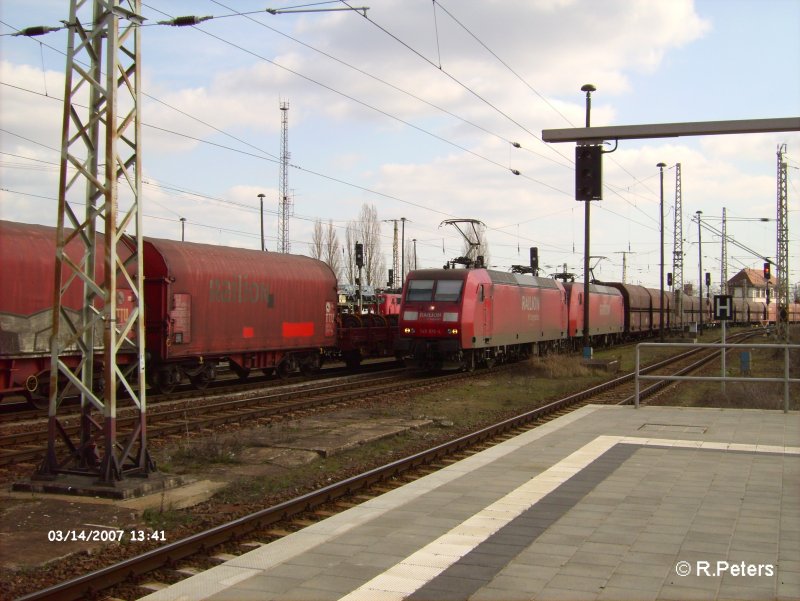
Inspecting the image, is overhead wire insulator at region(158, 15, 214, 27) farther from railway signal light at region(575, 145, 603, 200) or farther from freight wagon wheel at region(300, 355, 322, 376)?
freight wagon wheel at region(300, 355, 322, 376)

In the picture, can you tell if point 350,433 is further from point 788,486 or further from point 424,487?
point 788,486

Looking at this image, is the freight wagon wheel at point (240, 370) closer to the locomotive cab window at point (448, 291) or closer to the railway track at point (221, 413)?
the railway track at point (221, 413)

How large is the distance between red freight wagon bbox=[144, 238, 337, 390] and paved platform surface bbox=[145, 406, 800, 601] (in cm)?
1007

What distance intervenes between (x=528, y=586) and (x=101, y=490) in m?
4.62

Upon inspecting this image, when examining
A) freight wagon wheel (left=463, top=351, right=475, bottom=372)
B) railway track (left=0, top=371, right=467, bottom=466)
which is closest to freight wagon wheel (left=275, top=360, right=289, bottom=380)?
railway track (left=0, top=371, right=467, bottom=466)

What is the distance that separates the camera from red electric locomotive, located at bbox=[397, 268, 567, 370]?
75.0 ft

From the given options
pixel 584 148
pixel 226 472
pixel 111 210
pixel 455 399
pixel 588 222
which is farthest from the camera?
A: pixel 588 222

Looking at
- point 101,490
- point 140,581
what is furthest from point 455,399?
point 140,581

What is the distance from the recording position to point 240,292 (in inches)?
769

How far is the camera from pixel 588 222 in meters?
25.4

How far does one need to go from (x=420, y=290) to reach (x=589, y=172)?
10.2 m

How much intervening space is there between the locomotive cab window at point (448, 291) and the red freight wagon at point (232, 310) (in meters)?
3.19

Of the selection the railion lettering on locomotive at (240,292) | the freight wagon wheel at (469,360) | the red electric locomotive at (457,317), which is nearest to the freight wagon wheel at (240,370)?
the railion lettering on locomotive at (240,292)

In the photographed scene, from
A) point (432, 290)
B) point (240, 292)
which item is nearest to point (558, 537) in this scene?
point (240, 292)
